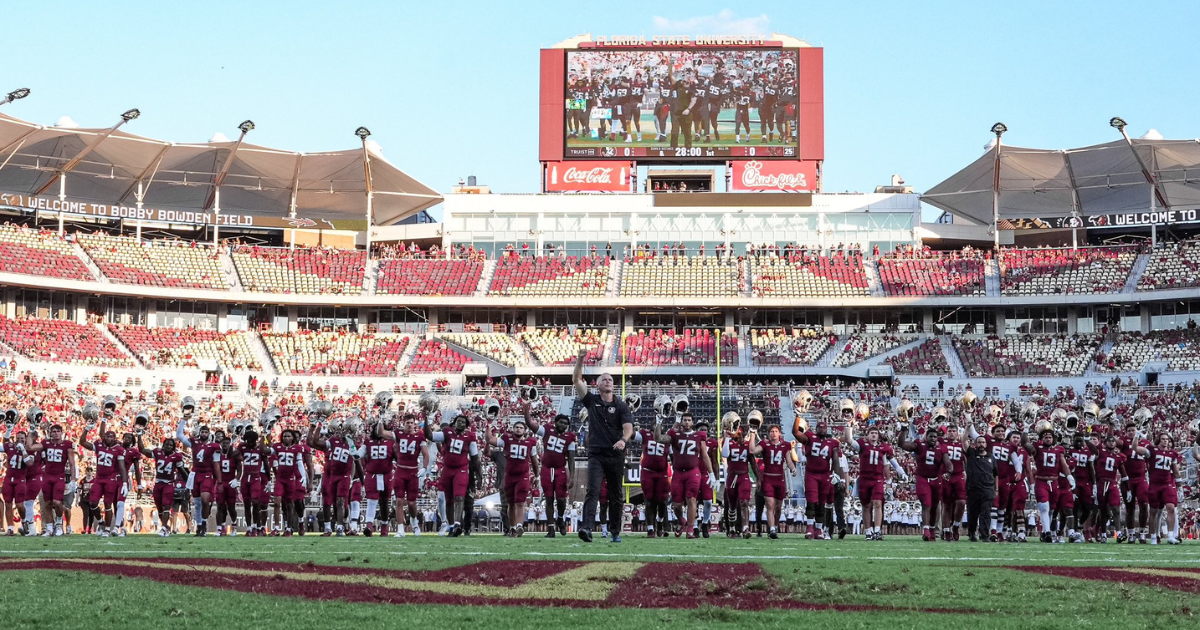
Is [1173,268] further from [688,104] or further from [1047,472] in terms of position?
[1047,472]

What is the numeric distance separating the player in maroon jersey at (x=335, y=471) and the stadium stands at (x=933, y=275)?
37907mm

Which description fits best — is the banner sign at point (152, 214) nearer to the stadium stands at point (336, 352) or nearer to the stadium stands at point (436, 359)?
the stadium stands at point (336, 352)

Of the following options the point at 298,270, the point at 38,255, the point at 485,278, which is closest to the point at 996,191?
the point at 485,278

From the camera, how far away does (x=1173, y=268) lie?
52.2 metres

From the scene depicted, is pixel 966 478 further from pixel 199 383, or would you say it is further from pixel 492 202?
pixel 492 202

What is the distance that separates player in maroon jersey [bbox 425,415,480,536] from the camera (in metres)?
18.4

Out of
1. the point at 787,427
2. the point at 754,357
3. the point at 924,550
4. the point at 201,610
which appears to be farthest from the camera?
the point at 754,357

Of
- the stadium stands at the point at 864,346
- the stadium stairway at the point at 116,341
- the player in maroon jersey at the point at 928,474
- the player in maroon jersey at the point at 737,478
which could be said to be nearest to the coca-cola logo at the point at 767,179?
the stadium stands at the point at 864,346

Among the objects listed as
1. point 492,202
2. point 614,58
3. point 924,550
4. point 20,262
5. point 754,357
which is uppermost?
point 614,58

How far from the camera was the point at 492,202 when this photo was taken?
2375 inches

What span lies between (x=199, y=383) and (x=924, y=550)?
36957 millimetres

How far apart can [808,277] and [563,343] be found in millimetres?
10995

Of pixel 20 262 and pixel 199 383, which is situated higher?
pixel 20 262

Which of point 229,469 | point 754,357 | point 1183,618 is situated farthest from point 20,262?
point 1183,618
